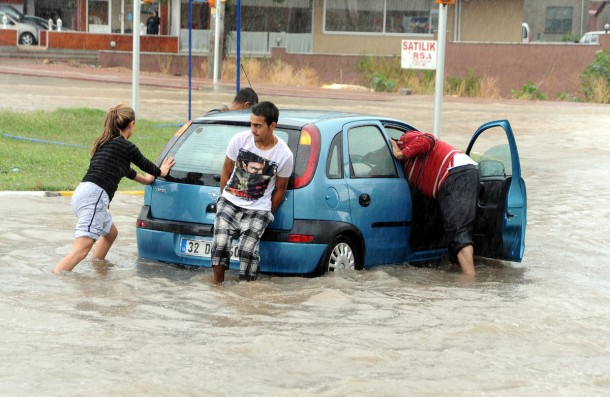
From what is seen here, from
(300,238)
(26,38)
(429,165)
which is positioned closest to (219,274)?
(300,238)

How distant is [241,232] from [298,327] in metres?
1.15

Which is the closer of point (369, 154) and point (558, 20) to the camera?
point (369, 154)

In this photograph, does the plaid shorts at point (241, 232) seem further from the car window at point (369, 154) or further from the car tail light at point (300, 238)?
the car window at point (369, 154)

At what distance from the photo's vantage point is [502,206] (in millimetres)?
10289

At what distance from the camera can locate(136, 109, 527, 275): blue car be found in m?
9.02

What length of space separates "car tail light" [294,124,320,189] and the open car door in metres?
1.77

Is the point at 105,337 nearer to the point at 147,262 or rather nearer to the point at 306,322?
the point at 306,322

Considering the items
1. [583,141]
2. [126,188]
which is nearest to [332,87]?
[583,141]

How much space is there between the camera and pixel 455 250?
399 inches

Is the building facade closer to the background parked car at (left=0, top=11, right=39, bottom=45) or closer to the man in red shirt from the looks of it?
the background parked car at (left=0, top=11, right=39, bottom=45)

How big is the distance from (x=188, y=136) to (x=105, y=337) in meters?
2.59

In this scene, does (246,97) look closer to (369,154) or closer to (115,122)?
(369,154)

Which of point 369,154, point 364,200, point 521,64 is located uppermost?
point 521,64

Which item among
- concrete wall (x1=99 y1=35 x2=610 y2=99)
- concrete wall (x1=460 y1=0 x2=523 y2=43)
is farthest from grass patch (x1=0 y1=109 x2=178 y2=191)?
concrete wall (x1=460 y1=0 x2=523 y2=43)
